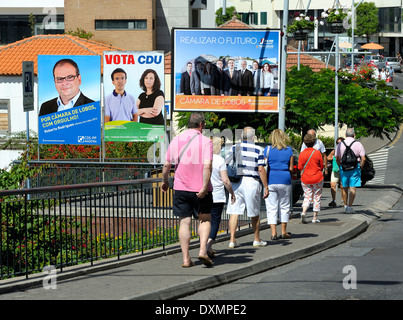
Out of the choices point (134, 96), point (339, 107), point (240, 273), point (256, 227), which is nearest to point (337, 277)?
point (240, 273)

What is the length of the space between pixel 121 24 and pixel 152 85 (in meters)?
33.6

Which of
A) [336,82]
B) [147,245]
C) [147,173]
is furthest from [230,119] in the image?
[147,245]

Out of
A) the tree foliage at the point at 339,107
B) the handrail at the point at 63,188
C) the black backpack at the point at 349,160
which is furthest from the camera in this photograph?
the tree foliage at the point at 339,107

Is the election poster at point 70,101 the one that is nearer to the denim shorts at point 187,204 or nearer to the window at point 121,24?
the denim shorts at point 187,204

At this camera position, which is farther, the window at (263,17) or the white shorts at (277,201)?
the window at (263,17)

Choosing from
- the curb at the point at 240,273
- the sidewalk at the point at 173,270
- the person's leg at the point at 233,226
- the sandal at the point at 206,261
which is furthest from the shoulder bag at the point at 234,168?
the sandal at the point at 206,261

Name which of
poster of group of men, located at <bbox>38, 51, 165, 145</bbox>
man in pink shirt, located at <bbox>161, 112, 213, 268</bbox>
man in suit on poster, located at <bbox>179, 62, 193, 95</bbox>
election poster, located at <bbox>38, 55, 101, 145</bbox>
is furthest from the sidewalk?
election poster, located at <bbox>38, 55, 101, 145</bbox>

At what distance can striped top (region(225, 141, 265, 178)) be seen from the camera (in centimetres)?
1211

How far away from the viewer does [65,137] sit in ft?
72.1

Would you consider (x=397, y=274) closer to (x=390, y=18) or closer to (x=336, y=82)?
(x=336, y=82)

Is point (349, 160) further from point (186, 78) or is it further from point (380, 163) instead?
point (380, 163)

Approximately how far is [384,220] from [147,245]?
7.67 meters

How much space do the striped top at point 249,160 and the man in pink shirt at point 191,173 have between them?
2.20m

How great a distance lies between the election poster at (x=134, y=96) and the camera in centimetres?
2138
